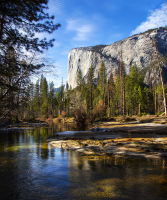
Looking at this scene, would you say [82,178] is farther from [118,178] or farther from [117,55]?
[117,55]

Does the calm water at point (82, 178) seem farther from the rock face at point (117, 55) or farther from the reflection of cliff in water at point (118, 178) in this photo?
the rock face at point (117, 55)

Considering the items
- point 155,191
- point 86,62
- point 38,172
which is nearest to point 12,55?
point 38,172

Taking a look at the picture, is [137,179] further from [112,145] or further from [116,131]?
[116,131]

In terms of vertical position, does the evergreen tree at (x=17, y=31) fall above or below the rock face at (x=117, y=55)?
below

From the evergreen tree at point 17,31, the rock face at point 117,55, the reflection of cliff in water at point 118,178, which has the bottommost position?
the reflection of cliff in water at point 118,178

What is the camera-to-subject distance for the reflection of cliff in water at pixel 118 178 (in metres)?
4.06

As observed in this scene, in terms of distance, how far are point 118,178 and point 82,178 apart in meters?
1.18

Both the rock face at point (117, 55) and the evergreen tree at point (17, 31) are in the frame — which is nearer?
the evergreen tree at point (17, 31)

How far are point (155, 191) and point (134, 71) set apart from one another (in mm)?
49496

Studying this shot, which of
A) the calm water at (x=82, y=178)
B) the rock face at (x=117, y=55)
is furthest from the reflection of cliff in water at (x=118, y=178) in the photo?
the rock face at (x=117, y=55)

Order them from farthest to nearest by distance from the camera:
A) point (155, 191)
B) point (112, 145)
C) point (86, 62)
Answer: point (86, 62)
point (112, 145)
point (155, 191)

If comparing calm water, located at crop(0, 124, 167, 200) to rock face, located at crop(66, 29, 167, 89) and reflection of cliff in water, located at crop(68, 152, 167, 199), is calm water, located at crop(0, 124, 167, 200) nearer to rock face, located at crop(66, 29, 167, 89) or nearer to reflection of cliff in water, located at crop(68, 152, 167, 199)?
reflection of cliff in water, located at crop(68, 152, 167, 199)

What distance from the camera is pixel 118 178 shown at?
5.07m

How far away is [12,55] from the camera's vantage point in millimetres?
6898
